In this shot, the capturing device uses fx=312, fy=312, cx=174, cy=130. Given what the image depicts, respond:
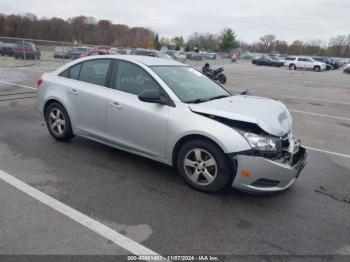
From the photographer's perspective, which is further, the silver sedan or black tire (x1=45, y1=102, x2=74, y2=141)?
black tire (x1=45, y1=102, x2=74, y2=141)

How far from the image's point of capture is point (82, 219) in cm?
312

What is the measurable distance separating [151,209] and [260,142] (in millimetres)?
1394

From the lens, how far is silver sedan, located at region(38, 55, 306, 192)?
3469 millimetres

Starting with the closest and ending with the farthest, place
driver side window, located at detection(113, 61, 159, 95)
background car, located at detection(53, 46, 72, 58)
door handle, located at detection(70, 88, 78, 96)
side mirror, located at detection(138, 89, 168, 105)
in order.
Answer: side mirror, located at detection(138, 89, 168, 105), driver side window, located at detection(113, 61, 159, 95), door handle, located at detection(70, 88, 78, 96), background car, located at detection(53, 46, 72, 58)

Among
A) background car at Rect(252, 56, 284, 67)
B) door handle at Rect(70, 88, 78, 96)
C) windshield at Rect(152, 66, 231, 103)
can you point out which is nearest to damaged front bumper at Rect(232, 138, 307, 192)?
windshield at Rect(152, 66, 231, 103)

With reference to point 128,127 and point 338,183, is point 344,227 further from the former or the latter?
point 128,127

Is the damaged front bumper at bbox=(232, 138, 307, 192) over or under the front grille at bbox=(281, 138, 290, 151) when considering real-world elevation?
under

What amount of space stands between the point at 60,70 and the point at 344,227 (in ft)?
15.4

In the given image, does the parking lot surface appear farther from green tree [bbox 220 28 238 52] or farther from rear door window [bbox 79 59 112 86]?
green tree [bbox 220 28 238 52]

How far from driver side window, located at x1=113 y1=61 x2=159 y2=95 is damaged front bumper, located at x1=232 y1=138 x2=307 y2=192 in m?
1.53

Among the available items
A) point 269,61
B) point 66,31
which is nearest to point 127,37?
point 66,31

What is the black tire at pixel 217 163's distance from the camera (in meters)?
3.52

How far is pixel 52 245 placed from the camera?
271cm

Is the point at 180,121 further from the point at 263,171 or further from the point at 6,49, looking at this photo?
the point at 6,49
